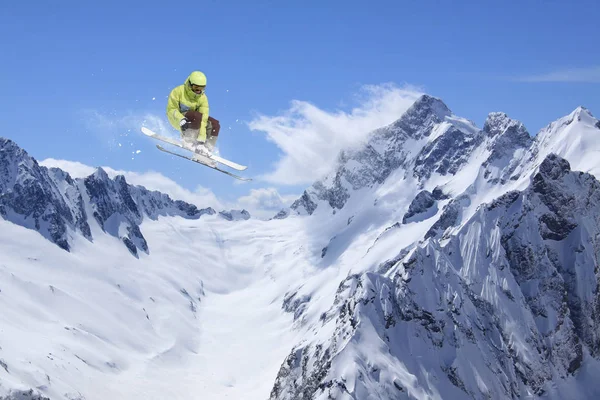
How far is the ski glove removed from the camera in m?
37.2

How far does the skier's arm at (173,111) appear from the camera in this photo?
36.9m

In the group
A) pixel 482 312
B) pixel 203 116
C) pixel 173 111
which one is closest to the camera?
pixel 173 111

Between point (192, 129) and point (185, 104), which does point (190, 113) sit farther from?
point (192, 129)

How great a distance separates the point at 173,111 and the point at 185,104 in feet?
3.19

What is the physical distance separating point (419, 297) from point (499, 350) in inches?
898

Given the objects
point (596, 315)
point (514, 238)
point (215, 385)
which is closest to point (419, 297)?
point (514, 238)

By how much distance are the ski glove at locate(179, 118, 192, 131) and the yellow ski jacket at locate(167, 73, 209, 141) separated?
0.21 meters

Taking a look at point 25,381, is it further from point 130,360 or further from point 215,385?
point 215,385

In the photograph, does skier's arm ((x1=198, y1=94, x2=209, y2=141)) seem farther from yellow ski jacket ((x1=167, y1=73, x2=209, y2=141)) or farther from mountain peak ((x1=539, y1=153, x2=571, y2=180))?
mountain peak ((x1=539, y1=153, x2=571, y2=180))

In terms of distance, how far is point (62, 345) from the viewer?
160 metres

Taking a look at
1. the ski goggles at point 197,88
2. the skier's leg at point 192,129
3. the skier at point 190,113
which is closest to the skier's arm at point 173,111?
the skier at point 190,113

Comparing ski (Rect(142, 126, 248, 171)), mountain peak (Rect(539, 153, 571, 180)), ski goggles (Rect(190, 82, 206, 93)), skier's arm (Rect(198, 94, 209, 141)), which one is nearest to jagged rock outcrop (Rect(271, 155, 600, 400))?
mountain peak (Rect(539, 153, 571, 180))

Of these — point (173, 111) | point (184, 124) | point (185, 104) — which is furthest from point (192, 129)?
point (185, 104)

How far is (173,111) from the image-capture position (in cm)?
3741
